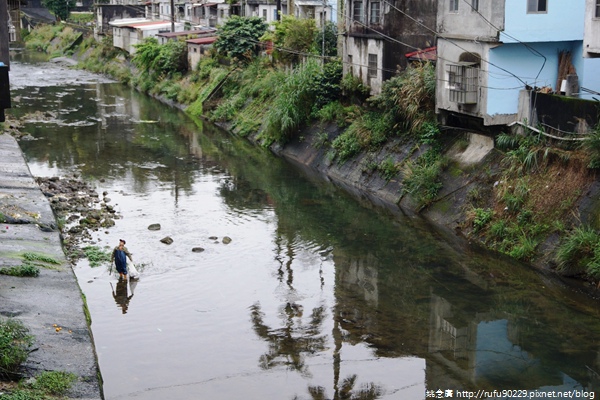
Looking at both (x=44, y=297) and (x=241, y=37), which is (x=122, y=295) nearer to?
(x=44, y=297)

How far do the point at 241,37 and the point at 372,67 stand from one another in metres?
16.4

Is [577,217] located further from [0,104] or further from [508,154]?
[0,104]

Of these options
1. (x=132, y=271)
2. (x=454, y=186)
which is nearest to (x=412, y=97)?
(x=454, y=186)

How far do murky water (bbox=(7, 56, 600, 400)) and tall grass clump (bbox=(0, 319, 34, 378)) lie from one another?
1623mm

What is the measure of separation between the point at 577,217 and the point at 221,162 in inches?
730

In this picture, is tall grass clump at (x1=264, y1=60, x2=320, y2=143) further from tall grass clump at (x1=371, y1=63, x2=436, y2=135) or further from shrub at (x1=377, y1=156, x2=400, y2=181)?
shrub at (x1=377, y1=156, x2=400, y2=181)

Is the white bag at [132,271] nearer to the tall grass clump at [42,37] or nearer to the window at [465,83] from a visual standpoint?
the window at [465,83]

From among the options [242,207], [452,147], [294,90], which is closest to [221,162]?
[294,90]

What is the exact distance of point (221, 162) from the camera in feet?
117

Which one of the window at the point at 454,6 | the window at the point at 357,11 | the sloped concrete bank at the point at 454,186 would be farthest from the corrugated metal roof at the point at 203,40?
the window at the point at 454,6

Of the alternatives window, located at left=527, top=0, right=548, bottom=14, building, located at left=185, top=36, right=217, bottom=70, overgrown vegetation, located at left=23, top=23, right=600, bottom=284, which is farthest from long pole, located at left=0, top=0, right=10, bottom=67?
building, located at left=185, top=36, right=217, bottom=70

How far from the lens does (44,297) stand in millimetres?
17250

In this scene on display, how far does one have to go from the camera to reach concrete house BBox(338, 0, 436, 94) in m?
31.2

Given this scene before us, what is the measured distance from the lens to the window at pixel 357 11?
3384 cm
